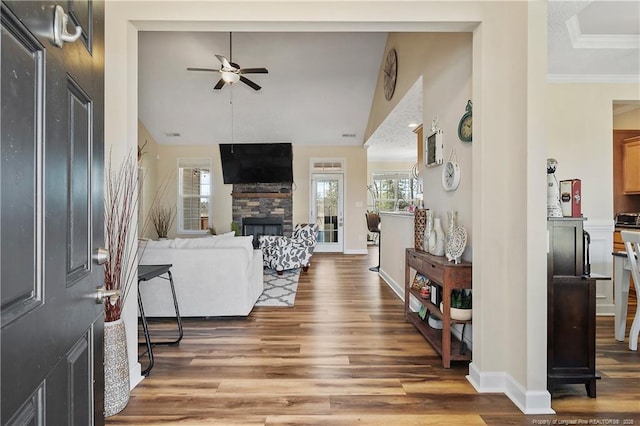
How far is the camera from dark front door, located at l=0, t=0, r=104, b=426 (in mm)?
573

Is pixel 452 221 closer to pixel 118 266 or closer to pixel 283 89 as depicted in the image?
pixel 118 266

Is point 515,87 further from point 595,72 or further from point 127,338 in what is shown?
point 127,338

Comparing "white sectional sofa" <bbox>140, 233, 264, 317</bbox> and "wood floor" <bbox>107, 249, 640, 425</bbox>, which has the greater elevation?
"white sectional sofa" <bbox>140, 233, 264, 317</bbox>

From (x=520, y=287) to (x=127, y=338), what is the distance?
8.03 feet

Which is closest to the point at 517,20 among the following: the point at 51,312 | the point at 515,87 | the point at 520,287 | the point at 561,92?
the point at 515,87

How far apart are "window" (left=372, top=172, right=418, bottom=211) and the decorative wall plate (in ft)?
28.0

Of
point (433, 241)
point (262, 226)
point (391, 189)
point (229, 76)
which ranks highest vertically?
point (229, 76)

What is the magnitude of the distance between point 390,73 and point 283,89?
261 cm

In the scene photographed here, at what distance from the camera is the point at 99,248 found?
102 cm

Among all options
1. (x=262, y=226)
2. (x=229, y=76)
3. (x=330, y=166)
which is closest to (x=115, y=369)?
(x=229, y=76)

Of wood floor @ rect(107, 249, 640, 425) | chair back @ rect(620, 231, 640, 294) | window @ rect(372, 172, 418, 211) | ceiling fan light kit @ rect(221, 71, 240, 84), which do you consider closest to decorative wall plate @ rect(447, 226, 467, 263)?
wood floor @ rect(107, 249, 640, 425)

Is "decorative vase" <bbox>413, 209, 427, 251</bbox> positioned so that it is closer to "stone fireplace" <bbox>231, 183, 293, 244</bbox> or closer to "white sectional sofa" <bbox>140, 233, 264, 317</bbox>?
"white sectional sofa" <bbox>140, 233, 264, 317</bbox>

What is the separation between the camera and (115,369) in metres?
1.92

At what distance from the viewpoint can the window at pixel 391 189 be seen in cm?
1102
